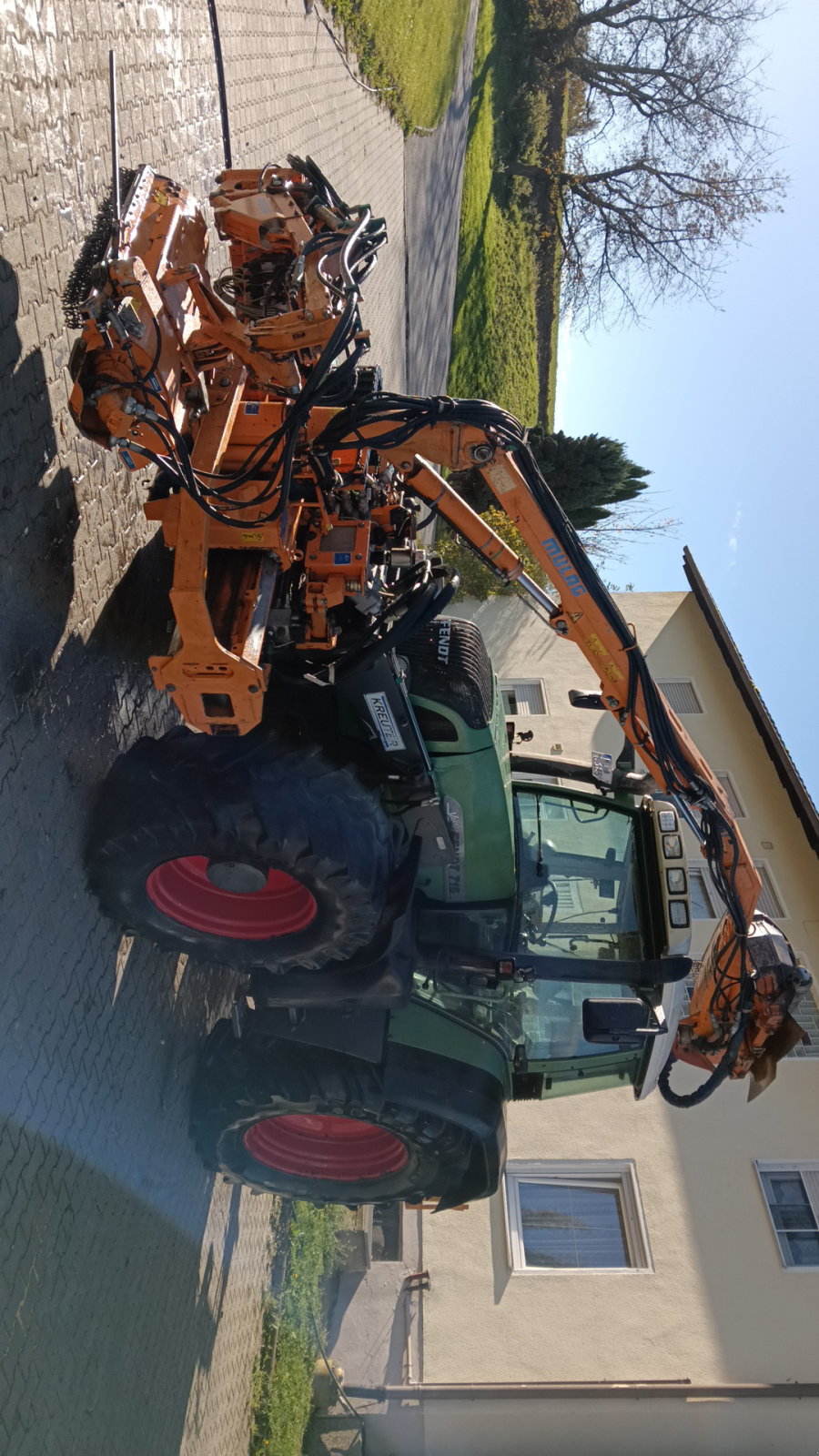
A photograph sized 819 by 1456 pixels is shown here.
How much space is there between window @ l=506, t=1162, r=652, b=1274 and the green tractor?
3728 millimetres

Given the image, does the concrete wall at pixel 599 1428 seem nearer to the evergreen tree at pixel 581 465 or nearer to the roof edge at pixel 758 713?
the roof edge at pixel 758 713

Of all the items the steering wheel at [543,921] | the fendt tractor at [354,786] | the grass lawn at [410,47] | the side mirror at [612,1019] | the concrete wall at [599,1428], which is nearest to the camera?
the fendt tractor at [354,786]

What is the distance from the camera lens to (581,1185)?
28.3 ft

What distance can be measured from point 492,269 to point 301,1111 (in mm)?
15733

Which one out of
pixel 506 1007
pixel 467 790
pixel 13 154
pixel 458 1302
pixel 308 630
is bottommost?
pixel 458 1302

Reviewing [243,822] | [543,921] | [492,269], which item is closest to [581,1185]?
[543,921]

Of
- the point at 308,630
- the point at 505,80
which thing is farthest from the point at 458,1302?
the point at 505,80

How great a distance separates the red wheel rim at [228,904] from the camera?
4.59m

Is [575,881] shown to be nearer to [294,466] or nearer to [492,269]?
[294,466]

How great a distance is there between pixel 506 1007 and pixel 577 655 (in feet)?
27.8

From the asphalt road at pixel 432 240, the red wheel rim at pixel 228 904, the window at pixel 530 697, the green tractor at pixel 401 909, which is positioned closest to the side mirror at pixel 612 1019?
the green tractor at pixel 401 909

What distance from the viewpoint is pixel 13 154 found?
3.99 m

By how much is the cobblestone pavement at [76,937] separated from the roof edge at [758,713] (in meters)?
7.15

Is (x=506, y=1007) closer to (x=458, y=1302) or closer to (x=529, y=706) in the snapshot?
(x=458, y=1302)
